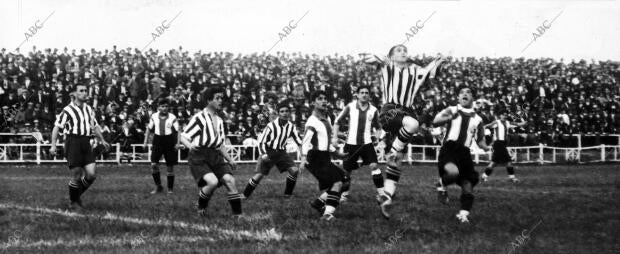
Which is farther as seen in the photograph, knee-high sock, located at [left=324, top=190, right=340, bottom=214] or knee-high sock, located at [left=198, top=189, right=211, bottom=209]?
knee-high sock, located at [left=198, top=189, right=211, bottom=209]

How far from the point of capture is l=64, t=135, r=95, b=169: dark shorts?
10.9 metres

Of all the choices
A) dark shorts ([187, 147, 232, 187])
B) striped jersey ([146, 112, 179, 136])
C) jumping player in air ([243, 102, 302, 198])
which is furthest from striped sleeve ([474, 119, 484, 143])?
striped jersey ([146, 112, 179, 136])

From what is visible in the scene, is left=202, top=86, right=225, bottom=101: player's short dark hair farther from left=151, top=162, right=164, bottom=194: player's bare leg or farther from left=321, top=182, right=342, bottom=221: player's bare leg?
left=151, top=162, right=164, bottom=194: player's bare leg

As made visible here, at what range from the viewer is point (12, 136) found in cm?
2481

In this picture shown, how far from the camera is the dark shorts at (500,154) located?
1811cm

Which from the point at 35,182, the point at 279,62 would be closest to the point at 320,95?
the point at 35,182

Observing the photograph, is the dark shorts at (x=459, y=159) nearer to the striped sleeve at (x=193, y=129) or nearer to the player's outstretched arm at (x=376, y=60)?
the player's outstretched arm at (x=376, y=60)

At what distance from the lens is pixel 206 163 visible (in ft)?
31.0

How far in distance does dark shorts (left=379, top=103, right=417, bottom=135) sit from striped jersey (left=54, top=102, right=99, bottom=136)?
4.55m

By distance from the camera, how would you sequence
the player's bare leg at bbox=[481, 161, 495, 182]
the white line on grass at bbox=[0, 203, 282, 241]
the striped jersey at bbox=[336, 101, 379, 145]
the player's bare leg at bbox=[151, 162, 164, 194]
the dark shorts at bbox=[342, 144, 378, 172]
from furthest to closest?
the player's bare leg at bbox=[481, 161, 495, 182] → the player's bare leg at bbox=[151, 162, 164, 194] → the dark shorts at bbox=[342, 144, 378, 172] → the striped jersey at bbox=[336, 101, 379, 145] → the white line on grass at bbox=[0, 203, 282, 241]

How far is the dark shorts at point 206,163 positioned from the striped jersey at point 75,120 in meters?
2.40

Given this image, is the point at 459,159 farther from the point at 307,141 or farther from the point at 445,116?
the point at 307,141

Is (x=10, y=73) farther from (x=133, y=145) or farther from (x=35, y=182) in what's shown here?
(x=35, y=182)

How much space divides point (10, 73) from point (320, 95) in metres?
17.8
